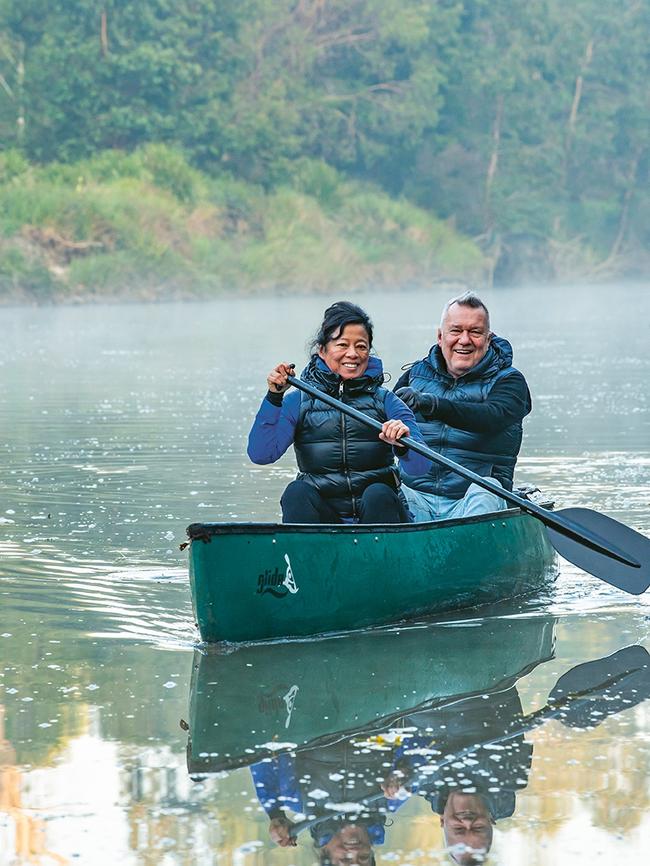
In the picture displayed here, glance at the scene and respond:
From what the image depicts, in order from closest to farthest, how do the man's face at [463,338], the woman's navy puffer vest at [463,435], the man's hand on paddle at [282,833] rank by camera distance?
the man's hand on paddle at [282,833] → the man's face at [463,338] → the woman's navy puffer vest at [463,435]

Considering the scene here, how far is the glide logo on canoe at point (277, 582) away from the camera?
5.01 meters

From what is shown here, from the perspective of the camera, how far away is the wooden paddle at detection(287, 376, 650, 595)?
5.68 metres

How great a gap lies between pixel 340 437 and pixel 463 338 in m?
0.62

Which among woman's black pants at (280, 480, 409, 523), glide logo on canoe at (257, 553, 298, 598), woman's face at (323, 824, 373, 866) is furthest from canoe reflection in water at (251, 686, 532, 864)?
woman's black pants at (280, 480, 409, 523)

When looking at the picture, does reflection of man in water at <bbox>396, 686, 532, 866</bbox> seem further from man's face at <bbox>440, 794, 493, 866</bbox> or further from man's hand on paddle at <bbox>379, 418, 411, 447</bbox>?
man's hand on paddle at <bbox>379, 418, 411, 447</bbox>

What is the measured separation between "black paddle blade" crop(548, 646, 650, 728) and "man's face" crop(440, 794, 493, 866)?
2.34ft

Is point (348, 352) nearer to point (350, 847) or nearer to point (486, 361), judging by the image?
point (486, 361)

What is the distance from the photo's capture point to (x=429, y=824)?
354 cm

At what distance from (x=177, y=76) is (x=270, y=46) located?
6.00 m

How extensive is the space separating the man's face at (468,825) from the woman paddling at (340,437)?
1844 millimetres

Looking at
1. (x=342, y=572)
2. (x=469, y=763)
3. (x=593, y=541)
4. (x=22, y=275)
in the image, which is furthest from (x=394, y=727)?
(x=22, y=275)

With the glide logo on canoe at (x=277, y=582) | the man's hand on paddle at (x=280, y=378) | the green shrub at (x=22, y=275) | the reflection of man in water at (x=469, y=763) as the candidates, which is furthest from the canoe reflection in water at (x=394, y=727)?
the green shrub at (x=22, y=275)

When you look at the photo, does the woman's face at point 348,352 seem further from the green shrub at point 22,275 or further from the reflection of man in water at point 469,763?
the green shrub at point 22,275

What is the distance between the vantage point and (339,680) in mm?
4812
